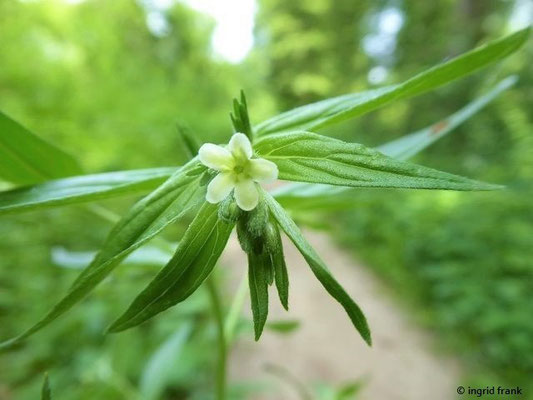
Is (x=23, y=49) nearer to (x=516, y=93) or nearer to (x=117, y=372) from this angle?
(x=117, y=372)

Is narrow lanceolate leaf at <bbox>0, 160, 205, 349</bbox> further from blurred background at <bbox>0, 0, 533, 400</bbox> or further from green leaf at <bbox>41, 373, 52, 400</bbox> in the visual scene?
blurred background at <bbox>0, 0, 533, 400</bbox>

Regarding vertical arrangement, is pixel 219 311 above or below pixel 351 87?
below

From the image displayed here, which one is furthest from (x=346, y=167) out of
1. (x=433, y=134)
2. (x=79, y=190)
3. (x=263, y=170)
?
(x=433, y=134)

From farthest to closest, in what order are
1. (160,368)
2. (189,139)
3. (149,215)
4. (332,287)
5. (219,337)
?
(160,368), (219,337), (189,139), (149,215), (332,287)

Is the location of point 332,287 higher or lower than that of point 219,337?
lower

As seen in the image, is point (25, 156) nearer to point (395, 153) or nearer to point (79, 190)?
point (79, 190)

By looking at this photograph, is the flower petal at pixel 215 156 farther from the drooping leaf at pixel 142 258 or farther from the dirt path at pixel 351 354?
the dirt path at pixel 351 354

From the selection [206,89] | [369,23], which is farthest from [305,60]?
[206,89]
